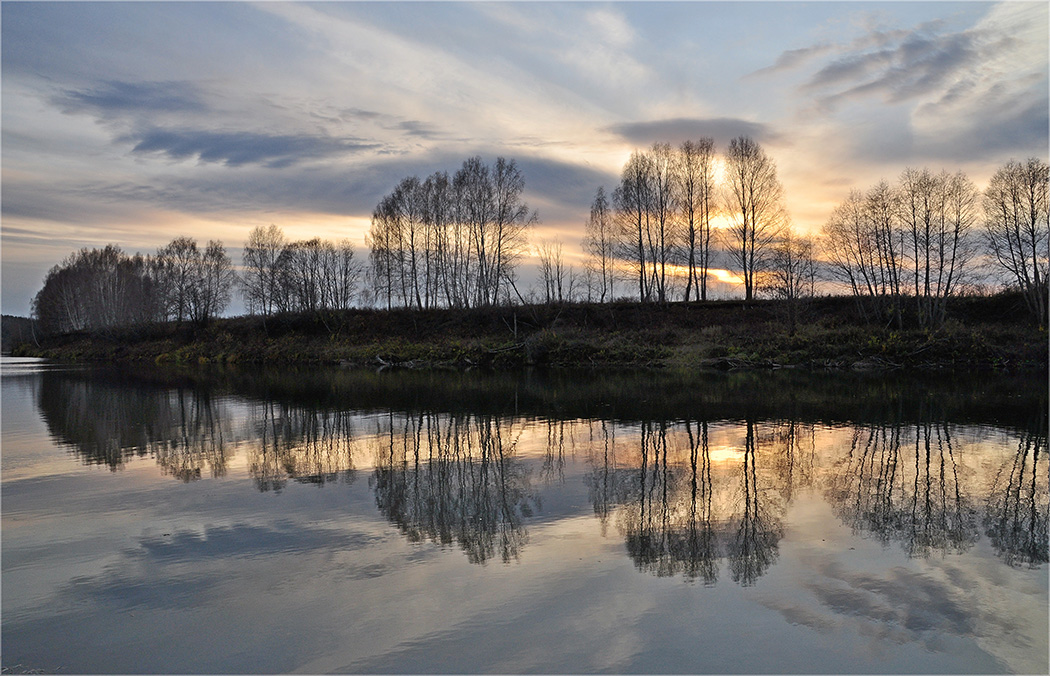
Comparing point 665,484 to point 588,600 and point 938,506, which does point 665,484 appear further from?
point 588,600

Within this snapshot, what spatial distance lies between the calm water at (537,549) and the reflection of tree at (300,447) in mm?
123

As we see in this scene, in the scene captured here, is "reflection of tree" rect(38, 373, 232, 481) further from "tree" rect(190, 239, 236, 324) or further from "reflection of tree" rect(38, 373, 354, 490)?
"tree" rect(190, 239, 236, 324)

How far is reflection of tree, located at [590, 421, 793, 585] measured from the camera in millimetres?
7098

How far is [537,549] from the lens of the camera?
753 cm

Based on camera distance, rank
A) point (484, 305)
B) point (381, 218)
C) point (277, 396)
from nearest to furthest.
Result: point (277, 396), point (484, 305), point (381, 218)

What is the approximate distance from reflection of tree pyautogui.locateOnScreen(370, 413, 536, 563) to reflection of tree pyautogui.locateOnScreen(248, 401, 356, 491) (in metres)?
0.82

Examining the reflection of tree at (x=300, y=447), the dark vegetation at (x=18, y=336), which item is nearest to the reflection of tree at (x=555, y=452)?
the reflection of tree at (x=300, y=447)

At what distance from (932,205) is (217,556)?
44542 millimetres

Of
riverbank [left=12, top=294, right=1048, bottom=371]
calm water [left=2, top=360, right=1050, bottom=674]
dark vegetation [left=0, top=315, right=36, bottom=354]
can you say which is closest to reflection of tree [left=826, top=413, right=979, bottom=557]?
calm water [left=2, top=360, right=1050, bottom=674]

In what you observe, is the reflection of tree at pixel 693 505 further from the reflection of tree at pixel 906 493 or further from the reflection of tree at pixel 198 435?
the reflection of tree at pixel 198 435

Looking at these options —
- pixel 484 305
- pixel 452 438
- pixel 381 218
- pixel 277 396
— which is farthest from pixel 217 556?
pixel 381 218

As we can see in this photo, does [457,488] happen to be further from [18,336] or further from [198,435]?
[18,336]

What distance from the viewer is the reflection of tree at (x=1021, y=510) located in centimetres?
726

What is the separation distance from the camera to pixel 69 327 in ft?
311
